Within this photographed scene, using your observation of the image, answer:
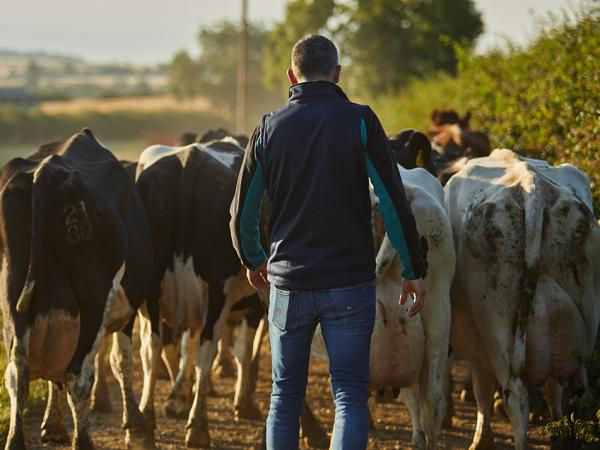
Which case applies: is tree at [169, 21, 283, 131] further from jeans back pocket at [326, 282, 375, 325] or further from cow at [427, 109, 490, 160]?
jeans back pocket at [326, 282, 375, 325]

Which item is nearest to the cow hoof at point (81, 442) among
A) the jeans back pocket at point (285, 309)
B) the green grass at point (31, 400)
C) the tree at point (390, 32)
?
the green grass at point (31, 400)

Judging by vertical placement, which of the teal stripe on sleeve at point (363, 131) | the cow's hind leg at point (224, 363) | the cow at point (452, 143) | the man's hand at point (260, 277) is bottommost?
the cow's hind leg at point (224, 363)

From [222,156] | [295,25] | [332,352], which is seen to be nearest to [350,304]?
[332,352]

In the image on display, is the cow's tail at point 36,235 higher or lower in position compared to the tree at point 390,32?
lower

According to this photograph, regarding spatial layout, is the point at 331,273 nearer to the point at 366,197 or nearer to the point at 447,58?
the point at 366,197

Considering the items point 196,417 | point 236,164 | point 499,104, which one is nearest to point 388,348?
point 196,417

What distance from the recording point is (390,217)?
5273 millimetres

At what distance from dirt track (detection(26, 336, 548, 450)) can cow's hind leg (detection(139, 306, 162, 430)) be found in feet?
1.06

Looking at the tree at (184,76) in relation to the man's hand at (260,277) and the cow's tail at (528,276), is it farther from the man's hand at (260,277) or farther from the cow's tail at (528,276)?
the man's hand at (260,277)

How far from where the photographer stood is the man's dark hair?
5277mm

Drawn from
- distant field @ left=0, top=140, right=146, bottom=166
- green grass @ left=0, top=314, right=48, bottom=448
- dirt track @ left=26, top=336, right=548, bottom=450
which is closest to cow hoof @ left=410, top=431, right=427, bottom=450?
dirt track @ left=26, top=336, right=548, bottom=450

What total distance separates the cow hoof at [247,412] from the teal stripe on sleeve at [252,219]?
3.96m

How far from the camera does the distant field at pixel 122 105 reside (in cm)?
7906

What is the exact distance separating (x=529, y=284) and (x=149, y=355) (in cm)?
312
